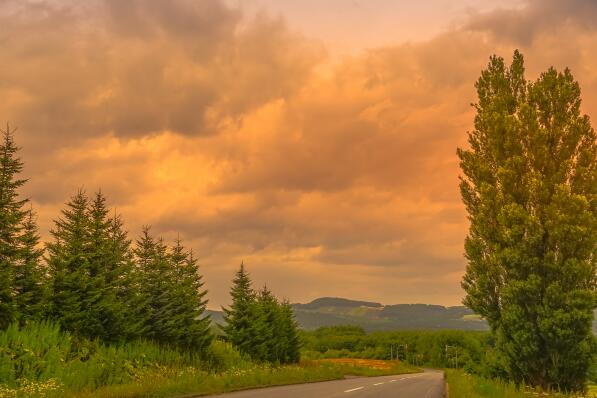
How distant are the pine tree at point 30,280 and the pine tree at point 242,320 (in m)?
23.0

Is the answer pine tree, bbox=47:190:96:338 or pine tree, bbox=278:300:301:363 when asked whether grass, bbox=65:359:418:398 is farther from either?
pine tree, bbox=278:300:301:363

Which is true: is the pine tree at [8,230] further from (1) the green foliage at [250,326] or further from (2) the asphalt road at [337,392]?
(1) the green foliage at [250,326]

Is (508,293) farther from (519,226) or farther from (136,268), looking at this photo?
(136,268)

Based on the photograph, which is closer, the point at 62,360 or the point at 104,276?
the point at 62,360

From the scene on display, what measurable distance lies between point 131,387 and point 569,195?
655 inches

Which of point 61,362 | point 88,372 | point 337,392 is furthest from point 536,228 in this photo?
point 61,362

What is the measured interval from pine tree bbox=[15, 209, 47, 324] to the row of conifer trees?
0.13 ft

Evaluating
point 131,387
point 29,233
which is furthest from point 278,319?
point 131,387

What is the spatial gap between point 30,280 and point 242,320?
24716 millimetres

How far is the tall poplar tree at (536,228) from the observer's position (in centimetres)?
1925

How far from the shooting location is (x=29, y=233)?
81.1 feet

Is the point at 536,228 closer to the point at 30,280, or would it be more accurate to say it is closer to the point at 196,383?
the point at 196,383

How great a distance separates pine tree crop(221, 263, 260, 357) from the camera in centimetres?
4678

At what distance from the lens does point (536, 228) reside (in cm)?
1989
